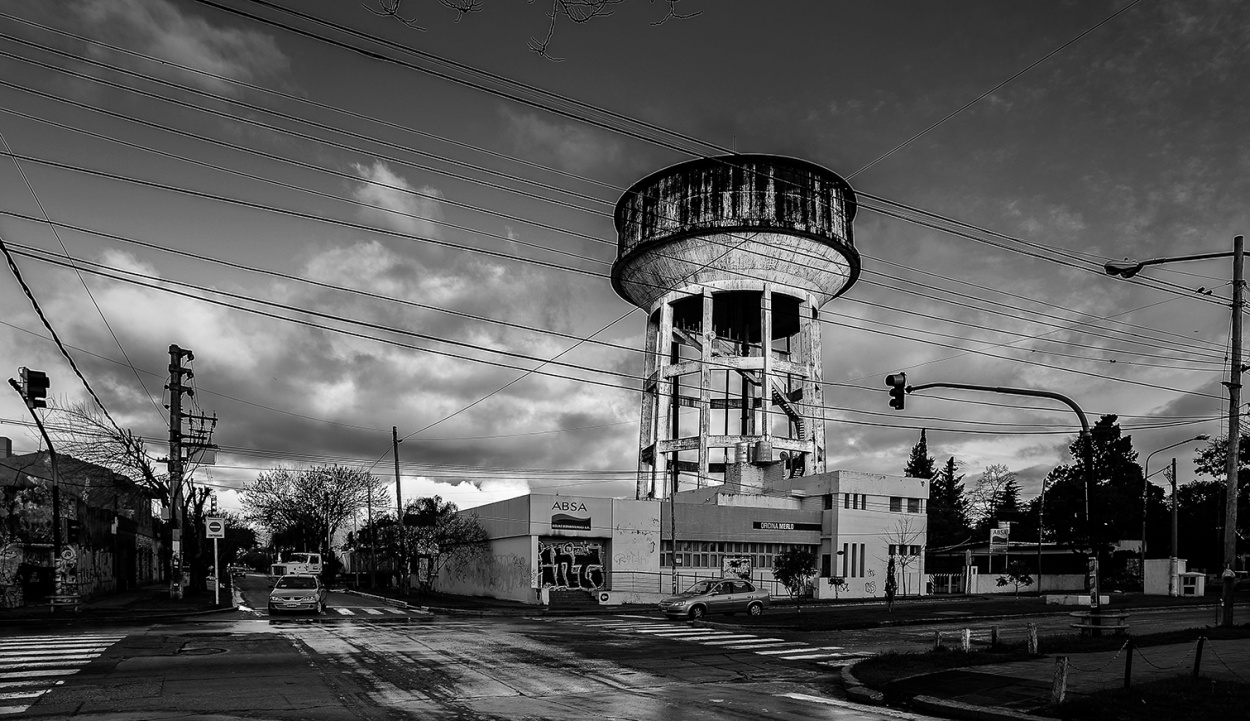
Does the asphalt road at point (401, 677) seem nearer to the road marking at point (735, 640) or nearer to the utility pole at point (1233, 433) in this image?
the road marking at point (735, 640)

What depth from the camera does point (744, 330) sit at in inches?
2500

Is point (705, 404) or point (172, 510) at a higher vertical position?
point (705, 404)

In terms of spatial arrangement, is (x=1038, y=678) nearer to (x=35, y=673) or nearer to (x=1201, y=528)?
(x=35, y=673)

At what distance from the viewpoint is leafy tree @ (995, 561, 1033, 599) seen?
5709 centimetres

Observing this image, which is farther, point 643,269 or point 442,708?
point 643,269

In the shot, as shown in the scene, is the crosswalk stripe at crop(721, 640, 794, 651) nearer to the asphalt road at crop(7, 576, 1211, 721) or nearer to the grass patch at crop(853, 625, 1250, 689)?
the asphalt road at crop(7, 576, 1211, 721)

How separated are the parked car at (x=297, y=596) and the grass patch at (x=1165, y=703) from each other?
82.5 feet

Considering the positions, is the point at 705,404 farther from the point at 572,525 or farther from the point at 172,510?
the point at 172,510

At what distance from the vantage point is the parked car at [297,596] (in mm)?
30719

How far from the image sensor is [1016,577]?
56.5 m

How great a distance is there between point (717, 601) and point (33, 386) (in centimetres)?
2188

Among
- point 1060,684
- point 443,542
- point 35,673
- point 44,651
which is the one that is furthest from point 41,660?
point 443,542

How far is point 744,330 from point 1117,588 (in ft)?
97.7

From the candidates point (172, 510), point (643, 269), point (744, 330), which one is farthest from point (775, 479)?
point (172, 510)
